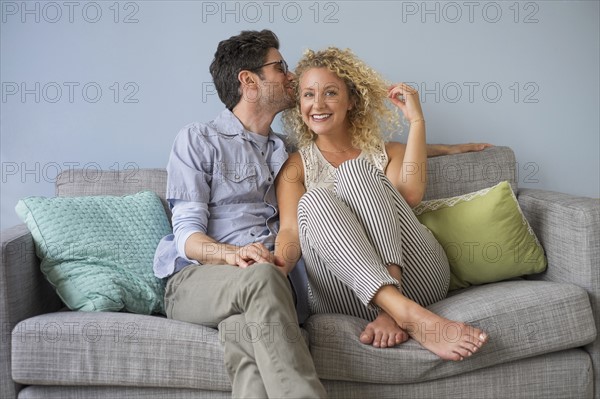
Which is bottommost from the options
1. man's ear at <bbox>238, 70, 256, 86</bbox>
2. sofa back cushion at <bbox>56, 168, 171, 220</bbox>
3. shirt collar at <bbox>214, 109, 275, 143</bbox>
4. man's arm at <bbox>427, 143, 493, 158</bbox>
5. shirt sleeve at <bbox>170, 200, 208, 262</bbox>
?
shirt sleeve at <bbox>170, 200, 208, 262</bbox>

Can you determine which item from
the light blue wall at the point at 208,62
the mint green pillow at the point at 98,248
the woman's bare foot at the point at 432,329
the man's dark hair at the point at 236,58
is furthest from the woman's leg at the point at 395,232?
the light blue wall at the point at 208,62

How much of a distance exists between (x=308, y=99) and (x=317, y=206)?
1.76 feet

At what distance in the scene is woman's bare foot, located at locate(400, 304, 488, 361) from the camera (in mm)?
1758

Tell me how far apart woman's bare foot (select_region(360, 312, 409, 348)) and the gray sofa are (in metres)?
0.02

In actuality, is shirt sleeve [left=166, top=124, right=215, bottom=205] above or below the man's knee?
above

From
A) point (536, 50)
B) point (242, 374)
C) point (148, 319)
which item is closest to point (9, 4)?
point (148, 319)

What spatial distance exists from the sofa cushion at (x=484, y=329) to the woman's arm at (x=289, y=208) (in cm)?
25

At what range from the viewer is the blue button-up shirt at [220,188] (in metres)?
2.12

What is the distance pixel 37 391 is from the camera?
1.83m

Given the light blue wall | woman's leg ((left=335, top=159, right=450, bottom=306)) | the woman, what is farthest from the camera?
the light blue wall

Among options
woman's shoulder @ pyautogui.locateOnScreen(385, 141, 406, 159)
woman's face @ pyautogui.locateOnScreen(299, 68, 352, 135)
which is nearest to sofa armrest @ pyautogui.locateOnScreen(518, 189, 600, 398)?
woman's shoulder @ pyautogui.locateOnScreen(385, 141, 406, 159)

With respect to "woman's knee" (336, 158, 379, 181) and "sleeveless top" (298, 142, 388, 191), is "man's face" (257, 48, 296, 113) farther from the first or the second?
"woman's knee" (336, 158, 379, 181)

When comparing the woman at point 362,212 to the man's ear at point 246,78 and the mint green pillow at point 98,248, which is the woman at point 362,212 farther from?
the mint green pillow at point 98,248

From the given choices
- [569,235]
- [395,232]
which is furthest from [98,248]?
[569,235]
